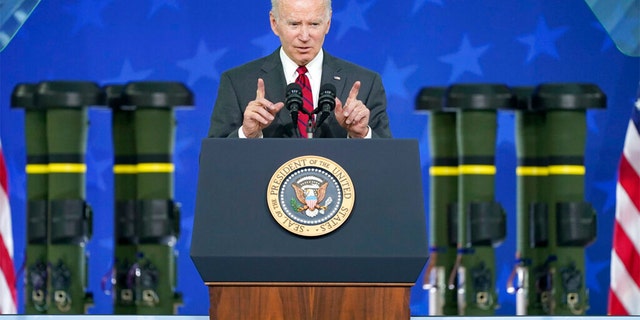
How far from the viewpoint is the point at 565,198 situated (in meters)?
5.13

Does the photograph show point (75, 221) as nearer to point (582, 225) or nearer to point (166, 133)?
point (166, 133)

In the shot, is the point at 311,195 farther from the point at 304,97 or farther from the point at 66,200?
the point at 66,200

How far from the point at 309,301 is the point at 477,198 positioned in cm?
272

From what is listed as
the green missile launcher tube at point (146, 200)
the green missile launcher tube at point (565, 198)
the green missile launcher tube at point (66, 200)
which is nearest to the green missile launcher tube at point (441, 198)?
the green missile launcher tube at point (565, 198)

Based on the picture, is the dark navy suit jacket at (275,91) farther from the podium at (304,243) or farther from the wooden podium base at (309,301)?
the wooden podium base at (309,301)

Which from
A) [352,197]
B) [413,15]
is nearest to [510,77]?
[413,15]

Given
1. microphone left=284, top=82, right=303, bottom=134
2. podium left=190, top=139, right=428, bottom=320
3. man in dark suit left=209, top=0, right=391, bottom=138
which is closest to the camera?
podium left=190, top=139, right=428, bottom=320

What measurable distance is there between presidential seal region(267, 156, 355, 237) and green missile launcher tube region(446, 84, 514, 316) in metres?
2.63

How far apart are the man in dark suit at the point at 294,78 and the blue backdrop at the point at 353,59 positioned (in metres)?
1.82

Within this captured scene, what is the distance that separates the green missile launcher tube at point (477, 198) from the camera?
511cm

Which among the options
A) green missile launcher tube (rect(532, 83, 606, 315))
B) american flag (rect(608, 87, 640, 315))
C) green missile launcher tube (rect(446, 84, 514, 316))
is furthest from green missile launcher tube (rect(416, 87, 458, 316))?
american flag (rect(608, 87, 640, 315))

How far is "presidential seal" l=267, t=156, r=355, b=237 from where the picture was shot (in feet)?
8.34

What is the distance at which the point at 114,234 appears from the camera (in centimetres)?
514

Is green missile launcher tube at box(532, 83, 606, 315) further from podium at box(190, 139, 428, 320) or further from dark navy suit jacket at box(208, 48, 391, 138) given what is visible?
podium at box(190, 139, 428, 320)
